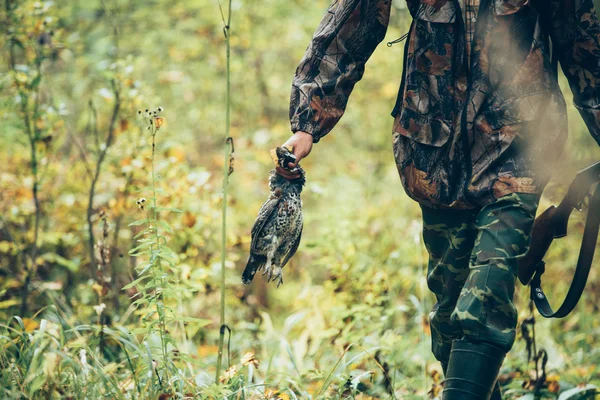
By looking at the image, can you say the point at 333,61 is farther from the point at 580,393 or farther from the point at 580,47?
the point at 580,393

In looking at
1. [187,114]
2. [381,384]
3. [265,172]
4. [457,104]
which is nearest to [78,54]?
[187,114]

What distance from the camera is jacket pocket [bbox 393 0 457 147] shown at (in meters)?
2.21

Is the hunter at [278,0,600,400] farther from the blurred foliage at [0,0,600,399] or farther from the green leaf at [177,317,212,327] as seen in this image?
the green leaf at [177,317,212,327]

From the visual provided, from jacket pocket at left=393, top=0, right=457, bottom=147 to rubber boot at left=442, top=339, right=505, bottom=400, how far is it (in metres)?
0.72

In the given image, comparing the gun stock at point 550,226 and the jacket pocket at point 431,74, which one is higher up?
the jacket pocket at point 431,74

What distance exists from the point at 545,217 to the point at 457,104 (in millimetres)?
652

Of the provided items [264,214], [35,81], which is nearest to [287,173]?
[264,214]

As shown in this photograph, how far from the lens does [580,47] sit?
2.25 meters

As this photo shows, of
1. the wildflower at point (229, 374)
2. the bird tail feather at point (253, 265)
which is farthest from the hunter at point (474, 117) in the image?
the wildflower at point (229, 374)

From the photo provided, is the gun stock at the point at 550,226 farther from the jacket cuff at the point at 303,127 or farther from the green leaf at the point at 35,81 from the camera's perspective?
the green leaf at the point at 35,81

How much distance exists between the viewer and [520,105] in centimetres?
212

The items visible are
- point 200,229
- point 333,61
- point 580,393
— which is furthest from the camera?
point 200,229

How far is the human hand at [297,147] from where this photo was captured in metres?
2.26

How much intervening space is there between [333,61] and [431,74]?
37 cm
